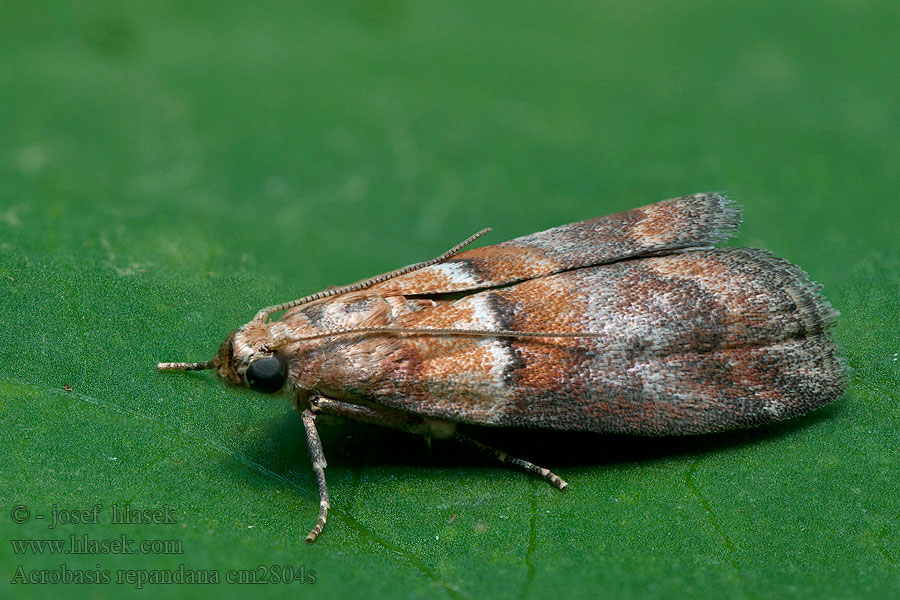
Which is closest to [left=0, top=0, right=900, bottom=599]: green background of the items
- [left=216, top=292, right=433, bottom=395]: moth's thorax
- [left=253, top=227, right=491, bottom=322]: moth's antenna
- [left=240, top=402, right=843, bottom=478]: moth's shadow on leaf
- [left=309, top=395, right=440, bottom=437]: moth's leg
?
[left=240, top=402, right=843, bottom=478]: moth's shadow on leaf

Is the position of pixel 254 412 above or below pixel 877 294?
below

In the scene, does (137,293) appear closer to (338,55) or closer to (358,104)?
(358,104)

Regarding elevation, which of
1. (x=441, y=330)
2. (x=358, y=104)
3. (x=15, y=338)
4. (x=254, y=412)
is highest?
(x=358, y=104)

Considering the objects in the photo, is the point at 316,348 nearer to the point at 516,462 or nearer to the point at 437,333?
the point at 437,333

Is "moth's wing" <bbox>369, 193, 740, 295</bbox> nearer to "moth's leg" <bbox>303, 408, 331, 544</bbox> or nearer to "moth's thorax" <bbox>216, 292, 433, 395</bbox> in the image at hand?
"moth's thorax" <bbox>216, 292, 433, 395</bbox>

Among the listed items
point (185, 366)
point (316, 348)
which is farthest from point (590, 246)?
point (185, 366)

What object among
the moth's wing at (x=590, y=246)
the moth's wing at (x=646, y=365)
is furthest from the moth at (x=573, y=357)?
the moth's wing at (x=590, y=246)

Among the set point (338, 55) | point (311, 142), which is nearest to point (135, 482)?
point (311, 142)
